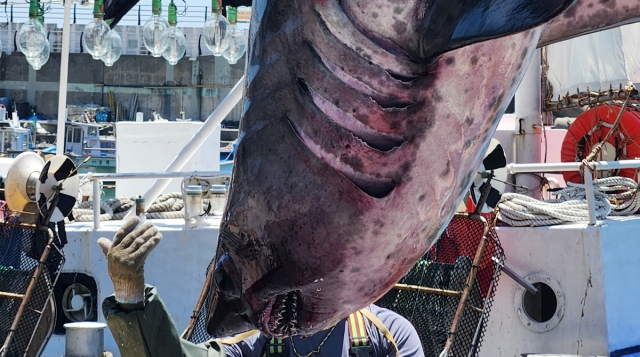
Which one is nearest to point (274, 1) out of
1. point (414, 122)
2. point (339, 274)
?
point (414, 122)

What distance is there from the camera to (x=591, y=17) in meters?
0.99

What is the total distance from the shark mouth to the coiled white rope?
4854mm

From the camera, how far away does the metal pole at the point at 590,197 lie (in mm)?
5370

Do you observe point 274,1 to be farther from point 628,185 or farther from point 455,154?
point 628,185

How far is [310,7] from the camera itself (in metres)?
0.90

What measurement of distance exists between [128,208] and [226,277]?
21.4 feet

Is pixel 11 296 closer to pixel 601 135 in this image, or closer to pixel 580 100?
pixel 601 135

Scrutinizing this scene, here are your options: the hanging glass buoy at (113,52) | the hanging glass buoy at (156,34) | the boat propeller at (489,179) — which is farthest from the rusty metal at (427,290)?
the hanging glass buoy at (113,52)

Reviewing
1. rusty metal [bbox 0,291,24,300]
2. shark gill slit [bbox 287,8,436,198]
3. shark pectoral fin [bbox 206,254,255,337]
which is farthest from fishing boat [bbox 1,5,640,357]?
shark gill slit [bbox 287,8,436,198]

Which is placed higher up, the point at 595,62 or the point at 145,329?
the point at 595,62

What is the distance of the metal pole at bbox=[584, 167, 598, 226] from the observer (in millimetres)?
5370

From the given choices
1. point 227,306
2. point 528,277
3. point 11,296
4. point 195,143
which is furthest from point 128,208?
point 227,306

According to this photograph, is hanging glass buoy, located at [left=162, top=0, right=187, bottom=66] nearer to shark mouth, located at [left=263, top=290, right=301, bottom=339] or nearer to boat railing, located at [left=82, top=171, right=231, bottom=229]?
boat railing, located at [left=82, top=171, right=231, bottom=229]

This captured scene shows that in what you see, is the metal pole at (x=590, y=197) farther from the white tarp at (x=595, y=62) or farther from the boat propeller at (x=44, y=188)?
the white tarp at (x=595, y=62)
